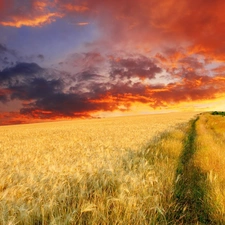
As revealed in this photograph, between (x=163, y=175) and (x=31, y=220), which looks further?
(x=163, y=175)

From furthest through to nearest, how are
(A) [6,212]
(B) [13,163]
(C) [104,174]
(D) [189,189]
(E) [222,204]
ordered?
(B) [13,163]
(D) [189,189]
(C) [104,174]
(E) [222,204]
(A) [6,212]

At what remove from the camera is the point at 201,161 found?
9891mm

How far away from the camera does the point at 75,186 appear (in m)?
5.63

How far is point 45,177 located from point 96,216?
174 cm

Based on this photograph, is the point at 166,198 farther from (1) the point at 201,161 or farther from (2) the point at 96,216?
(1) the point at 201,161

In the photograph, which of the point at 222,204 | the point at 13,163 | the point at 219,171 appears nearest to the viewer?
the point at 222,204

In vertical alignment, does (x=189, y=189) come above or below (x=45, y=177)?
below

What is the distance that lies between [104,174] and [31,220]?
2.11 metres

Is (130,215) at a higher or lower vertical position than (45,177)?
lower

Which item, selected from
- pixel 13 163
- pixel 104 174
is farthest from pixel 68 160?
pixel 104 174

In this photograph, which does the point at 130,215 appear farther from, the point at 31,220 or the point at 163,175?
the point at 163,175

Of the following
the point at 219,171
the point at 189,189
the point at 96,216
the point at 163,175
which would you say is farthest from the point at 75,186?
the point at 219,171

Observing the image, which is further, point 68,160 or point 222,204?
point 68,160

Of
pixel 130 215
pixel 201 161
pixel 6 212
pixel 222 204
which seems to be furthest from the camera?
pixel 201 161
